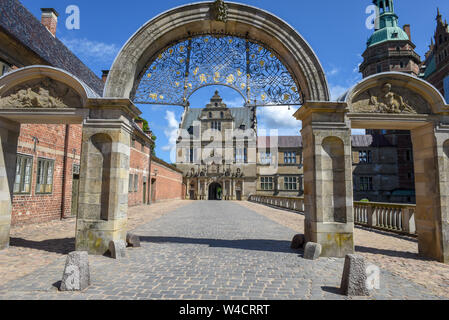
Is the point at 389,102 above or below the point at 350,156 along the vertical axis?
above

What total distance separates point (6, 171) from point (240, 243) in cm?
620

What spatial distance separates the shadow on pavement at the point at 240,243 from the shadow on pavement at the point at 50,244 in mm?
1895

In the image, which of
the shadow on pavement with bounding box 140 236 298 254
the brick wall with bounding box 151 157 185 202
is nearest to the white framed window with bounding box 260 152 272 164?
the brick wall with bounding box 151 157 185 202

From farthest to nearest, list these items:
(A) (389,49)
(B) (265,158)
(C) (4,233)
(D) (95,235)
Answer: (B) (265,158) < (A) (389,49) < (C) (4,233) < (D) (95,235)

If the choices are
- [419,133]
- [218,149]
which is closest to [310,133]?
[419,133]

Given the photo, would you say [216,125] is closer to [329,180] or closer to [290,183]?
[290,183]

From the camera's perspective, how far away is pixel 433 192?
6.48 meters

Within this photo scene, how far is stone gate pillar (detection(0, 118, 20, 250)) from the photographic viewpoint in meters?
6.64

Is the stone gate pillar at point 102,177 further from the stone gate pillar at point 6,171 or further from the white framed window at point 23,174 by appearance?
the white framed window at point 23,174

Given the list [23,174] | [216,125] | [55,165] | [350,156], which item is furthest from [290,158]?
[350,156]

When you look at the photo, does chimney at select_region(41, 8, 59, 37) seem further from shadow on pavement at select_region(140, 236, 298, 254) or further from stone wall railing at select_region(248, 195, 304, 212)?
stone wall railing at select_region(248, 195, 304, 212)

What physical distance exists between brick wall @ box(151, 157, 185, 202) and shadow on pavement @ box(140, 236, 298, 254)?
65.9 feet

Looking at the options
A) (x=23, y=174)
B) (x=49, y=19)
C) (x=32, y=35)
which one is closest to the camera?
(x=23, y=174)
